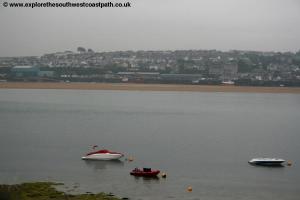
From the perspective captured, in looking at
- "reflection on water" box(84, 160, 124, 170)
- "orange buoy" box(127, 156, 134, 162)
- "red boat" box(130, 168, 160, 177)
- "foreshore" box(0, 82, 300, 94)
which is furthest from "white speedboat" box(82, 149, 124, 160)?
"foreshore" box(0, 82, 300, 94)

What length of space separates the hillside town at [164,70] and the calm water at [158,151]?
4521 cm

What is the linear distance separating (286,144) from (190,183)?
11.8 m

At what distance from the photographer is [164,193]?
49.3ft

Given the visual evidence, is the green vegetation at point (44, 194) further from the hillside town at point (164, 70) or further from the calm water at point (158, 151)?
the hillside town at point (164, 70)

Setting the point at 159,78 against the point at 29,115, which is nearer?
the point at 29,115

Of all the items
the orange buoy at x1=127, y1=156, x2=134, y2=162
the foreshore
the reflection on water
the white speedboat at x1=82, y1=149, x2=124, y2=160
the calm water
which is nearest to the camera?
the calm water

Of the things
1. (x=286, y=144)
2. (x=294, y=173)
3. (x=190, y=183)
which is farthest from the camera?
(x=286, y=144)

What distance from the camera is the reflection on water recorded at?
19.3 m

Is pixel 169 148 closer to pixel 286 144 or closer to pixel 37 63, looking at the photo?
pixel 286 144

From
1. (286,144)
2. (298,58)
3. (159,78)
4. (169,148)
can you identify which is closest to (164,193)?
(169,148)

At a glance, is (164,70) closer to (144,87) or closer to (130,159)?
(144,87)

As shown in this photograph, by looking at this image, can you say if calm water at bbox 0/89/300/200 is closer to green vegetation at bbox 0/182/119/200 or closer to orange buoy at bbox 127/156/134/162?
orange buoy at bbox 127/156/134/162

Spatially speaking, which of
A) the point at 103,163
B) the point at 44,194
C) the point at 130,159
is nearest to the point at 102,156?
the point at 103,163

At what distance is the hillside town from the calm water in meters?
45.2
